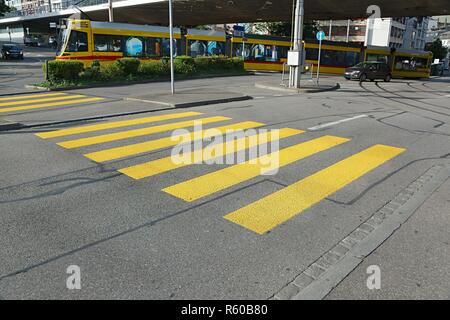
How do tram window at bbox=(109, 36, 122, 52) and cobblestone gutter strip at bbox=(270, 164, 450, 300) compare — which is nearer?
cobblestone gutter strip at bbox=(270, 164, 450, 300)

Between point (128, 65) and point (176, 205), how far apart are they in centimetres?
1951

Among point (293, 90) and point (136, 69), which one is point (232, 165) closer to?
point (293, 90)

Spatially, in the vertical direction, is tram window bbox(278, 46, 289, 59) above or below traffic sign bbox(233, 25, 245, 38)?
below

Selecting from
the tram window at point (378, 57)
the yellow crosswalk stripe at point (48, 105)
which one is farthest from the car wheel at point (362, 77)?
the yellow crosswalk stripe at point (48, 105)

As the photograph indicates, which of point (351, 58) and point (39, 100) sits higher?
point (351, 58)

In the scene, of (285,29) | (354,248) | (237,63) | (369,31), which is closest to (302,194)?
(354,248)

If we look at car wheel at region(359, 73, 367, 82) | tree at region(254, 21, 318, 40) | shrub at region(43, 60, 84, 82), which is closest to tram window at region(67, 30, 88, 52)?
shrub at region(43, 60, 84, 82)

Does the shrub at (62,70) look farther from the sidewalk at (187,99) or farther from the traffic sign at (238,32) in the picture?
the traffic sign at (238,32)

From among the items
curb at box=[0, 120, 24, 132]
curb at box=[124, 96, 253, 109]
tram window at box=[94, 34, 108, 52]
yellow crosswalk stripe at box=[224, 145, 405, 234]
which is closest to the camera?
yellow crosswalk stripe at box=[224, 145, 405, 234]

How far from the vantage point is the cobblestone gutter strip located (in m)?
3.43

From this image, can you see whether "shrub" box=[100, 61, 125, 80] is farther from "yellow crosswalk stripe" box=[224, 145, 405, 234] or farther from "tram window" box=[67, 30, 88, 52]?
"yellow crosswalk stripe" box=[224, 145, 405, 234]

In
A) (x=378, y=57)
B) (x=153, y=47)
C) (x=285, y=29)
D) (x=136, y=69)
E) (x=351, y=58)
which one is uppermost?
(x=285, y=29)

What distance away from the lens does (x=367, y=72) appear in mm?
30438

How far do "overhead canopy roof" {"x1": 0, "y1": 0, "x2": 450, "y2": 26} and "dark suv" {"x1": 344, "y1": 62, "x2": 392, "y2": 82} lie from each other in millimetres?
5045
